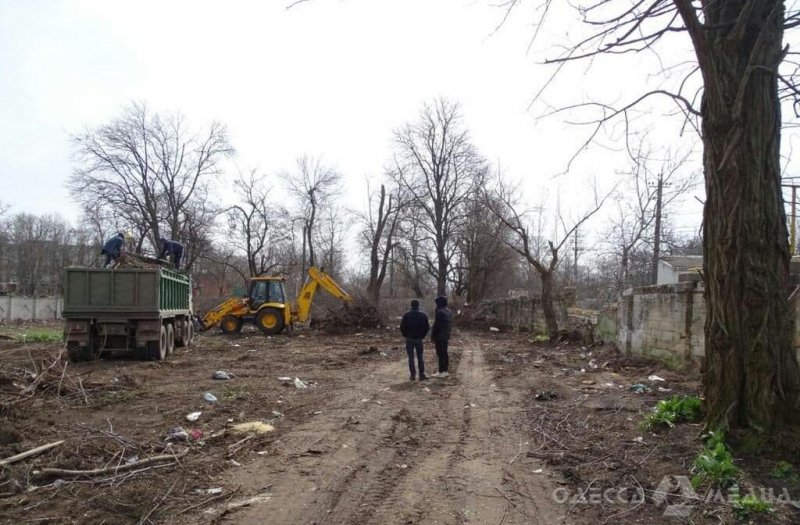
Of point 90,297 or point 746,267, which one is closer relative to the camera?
point 746,267

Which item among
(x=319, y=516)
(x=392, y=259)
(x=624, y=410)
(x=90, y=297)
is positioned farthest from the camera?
(x=392, y=259)

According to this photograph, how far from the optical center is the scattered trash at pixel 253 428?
7130 millimetres

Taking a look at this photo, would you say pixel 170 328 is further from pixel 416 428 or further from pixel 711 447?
pixel 711 447

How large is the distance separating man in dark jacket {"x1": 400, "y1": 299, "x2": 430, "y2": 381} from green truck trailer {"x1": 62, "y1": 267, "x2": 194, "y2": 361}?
6317 millimetres

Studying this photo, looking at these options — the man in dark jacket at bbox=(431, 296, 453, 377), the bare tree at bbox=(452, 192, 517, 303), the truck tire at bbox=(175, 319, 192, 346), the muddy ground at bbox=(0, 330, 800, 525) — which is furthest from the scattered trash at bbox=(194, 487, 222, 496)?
the bare tree at bbox=(452, 192, 517, 303)

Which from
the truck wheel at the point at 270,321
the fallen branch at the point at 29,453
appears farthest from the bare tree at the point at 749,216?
the truck wheel at the point at 270,321

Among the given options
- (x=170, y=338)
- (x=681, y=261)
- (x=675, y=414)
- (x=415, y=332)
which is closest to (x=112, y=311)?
(x=170, y=338)

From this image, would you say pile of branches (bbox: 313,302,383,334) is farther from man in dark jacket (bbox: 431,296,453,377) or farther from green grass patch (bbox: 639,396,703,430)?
green grass patch (bbox: 639,396,703,430)

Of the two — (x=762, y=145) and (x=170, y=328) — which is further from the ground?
(x=762, y=145)

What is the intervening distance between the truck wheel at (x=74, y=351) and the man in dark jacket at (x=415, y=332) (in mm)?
7901

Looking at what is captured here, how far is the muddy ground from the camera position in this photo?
14.9 ft

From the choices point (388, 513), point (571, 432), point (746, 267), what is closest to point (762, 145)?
point (746, 267)

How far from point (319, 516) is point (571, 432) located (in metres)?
3.74

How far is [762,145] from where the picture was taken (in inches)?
205
